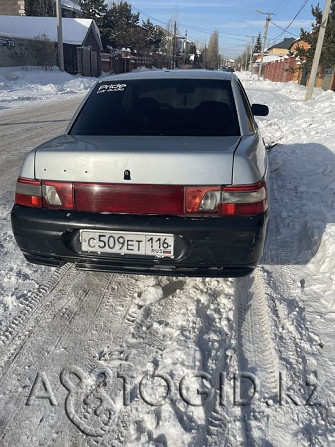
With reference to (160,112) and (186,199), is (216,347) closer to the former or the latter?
(186,199)

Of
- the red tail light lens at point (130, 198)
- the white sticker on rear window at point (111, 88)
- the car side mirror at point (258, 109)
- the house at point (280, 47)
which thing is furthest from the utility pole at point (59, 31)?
the house at point (280, 47)

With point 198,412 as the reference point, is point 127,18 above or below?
above

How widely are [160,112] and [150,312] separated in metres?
1.62

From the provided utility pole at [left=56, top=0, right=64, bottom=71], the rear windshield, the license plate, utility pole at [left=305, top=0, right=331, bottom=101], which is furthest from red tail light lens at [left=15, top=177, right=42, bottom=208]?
utility pole at [left=56, top=0, right=64, bottom=71]

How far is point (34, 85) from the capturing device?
2548cm

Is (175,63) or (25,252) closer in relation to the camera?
(25,252)

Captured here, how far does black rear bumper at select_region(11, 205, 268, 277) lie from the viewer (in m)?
2.39

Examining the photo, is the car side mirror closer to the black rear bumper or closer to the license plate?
the black rear bumper

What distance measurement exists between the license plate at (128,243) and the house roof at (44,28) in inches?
1523

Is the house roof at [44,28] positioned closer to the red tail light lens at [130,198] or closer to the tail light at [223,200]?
the red tail light lens at [130,198]

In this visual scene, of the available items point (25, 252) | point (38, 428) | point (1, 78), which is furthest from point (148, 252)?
point (1, 78)

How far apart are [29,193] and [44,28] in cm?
4196

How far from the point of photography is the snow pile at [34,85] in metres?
20.9

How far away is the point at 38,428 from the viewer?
187 centimetres
